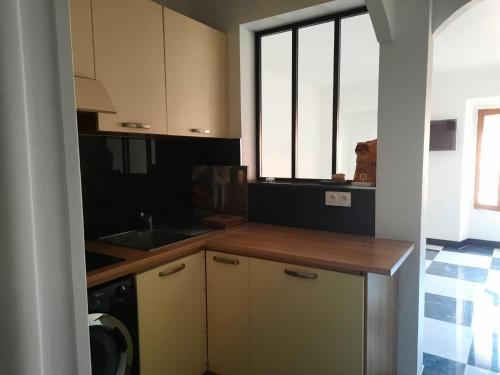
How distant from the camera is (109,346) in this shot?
122cm

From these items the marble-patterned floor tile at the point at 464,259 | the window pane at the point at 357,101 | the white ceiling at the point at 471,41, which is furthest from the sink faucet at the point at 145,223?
the marble-patterned floor tile at the point at 464,259

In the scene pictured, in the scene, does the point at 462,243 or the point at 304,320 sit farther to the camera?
the point at 462,243

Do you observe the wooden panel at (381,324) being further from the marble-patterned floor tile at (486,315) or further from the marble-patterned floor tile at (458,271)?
the marble-patterned floor tile at (458,271)

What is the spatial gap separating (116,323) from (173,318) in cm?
35

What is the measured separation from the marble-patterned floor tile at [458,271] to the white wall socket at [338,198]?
2.34 meters

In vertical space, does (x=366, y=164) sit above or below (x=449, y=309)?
above

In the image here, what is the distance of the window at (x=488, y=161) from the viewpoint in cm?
487

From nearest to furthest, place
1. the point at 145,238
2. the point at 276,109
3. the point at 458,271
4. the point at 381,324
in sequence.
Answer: the point at 381,324, the point at 145,238, the point at 276,109, the point at 458,271

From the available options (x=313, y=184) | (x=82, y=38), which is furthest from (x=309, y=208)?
(x=82, y=38)

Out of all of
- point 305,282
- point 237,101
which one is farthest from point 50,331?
point 237,101

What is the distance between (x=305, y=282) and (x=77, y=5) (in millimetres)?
1634

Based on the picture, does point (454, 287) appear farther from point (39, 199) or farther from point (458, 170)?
point (39, 199)

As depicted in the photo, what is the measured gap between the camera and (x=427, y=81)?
1.79 metres

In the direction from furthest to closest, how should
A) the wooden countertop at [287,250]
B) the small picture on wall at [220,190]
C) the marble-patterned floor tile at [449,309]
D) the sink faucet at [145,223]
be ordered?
1. the marble-patterned floor tile at [449,309]
2. the small picture on wall at [220,190]
3. the sink faucet at [145,223]
4. the wooden countertop at [287,250]
